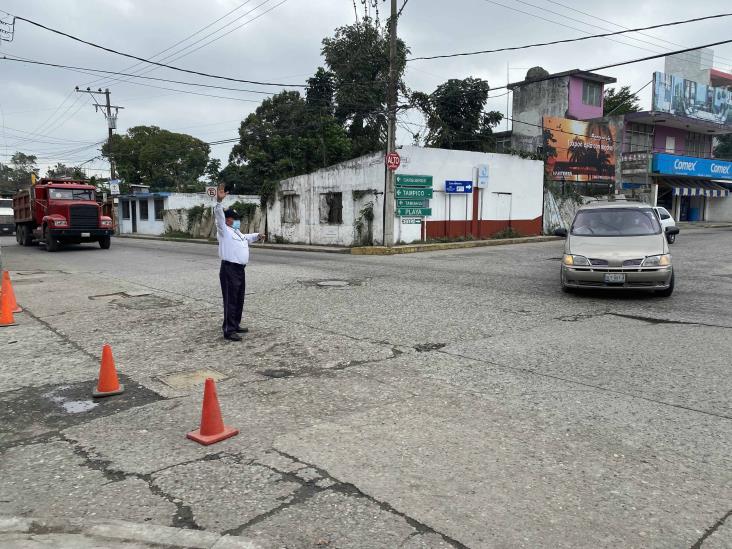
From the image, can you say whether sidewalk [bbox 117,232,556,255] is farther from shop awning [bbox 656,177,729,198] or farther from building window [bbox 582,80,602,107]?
building window [bbox 582,80,602,107]

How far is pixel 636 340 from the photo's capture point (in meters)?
6.83

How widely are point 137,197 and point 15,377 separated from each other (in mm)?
41323

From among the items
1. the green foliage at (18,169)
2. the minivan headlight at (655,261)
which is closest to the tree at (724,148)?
the minivan headlight at (655,261)

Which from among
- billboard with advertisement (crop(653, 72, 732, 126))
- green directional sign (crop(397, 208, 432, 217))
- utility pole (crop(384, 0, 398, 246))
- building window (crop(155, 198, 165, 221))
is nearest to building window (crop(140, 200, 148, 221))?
building window (crop(155, 198, 165, 221))

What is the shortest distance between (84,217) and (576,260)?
20.1 metres

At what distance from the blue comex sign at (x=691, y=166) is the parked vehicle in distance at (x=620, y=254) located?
2821 centimetres

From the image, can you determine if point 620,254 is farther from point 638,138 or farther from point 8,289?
point 638,138

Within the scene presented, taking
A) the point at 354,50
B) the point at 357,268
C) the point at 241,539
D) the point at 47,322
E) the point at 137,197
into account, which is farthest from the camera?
the point at 137,197

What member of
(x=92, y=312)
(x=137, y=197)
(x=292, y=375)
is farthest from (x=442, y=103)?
(x=292, y=375)

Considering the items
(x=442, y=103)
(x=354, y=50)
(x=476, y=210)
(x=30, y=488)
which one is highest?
(x=354, y=50)

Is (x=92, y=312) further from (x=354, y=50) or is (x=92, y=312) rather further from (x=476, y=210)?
(x=354, y=50)

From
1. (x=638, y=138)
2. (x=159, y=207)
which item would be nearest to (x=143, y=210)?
(x=159, y=207)

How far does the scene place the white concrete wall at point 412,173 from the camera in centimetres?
2286

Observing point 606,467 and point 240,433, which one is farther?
point 240,433
